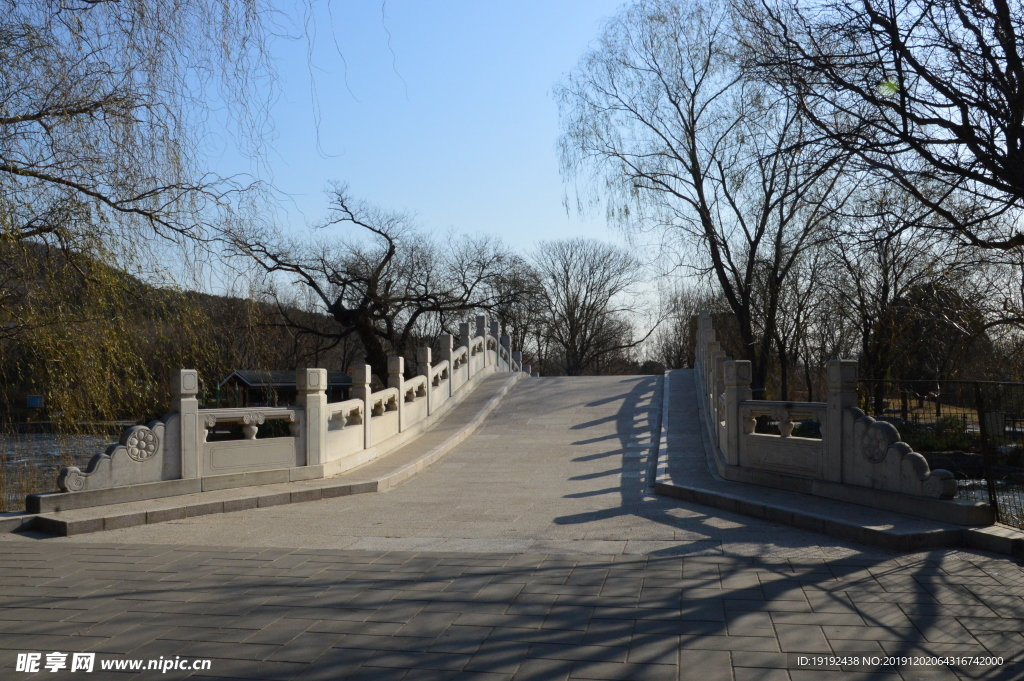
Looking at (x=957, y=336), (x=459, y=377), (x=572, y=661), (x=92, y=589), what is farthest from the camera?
(x=459, y=377)

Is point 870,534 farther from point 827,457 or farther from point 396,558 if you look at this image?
point 396,558

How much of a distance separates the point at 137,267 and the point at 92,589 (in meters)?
2.50

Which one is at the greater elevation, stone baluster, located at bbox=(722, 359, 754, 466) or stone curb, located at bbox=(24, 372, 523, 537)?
stone baluster, located at bbox=(722, 359, 754, 466)

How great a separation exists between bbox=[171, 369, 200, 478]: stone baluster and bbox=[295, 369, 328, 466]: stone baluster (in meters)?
1.56

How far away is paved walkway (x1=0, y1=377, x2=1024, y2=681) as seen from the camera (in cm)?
415

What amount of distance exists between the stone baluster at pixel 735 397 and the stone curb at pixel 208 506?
15.5 ft

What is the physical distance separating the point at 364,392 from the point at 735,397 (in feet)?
18.8

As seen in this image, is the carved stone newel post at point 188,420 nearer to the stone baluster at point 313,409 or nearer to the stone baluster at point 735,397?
the stone baluster at point 313,409

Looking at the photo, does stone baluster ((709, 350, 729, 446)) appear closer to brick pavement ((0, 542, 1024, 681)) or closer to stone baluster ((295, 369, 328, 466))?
stone baluster ((295, 369, 328, 466))

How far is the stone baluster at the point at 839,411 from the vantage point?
8352 mm

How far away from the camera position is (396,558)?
261 inches

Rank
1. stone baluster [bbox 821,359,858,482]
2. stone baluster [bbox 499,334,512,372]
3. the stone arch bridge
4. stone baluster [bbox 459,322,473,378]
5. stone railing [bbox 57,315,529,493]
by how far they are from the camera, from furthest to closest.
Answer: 1. stone baluster [bbox 499,334,512,372]
2. stone baluster [bbox 459,322,473,378]
3. stone railing [bbox 57,315,529,493]
4. stone baluster [bbox 821,359,858,482]
5. the stone arch bridge

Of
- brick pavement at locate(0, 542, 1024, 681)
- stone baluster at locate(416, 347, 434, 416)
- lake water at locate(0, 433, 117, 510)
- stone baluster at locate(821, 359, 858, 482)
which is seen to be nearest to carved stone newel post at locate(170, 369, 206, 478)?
lake water at locate(0, 433, 117, 510)

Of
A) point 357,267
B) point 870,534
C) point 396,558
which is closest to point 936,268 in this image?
point 870,534
